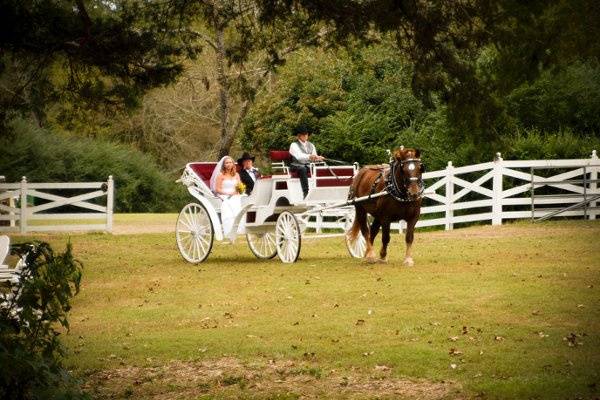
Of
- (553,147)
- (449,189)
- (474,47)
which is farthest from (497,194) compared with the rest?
(474,47)

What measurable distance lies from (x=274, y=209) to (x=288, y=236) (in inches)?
21.8

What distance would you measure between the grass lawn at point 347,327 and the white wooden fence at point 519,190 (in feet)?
18.5

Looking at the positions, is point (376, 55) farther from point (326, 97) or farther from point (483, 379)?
point (483, 379)

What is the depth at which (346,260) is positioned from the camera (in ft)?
66.5

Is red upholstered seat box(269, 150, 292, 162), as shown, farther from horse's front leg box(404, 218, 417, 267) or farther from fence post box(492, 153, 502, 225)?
fence post box(492, 153, 502, 225)

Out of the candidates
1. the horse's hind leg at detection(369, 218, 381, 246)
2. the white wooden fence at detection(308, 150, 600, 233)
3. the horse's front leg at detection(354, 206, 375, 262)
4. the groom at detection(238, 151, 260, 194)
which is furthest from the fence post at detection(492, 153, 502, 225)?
the horse's hind leg at detection(369, 218, 381, 246)

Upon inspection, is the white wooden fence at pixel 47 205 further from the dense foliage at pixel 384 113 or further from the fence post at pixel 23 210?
the dense foliage at pixel 384 113

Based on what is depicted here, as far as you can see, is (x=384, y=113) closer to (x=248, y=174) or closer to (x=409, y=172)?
(x=248, y=174)

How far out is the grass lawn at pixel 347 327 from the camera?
10250mm

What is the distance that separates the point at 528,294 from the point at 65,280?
853 cm

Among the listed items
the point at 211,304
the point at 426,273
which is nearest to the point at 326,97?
the point at 426,273

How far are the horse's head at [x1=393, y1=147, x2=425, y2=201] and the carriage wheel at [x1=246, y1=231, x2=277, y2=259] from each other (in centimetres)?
342

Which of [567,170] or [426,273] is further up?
[567,170]

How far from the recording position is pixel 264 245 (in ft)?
70.2
